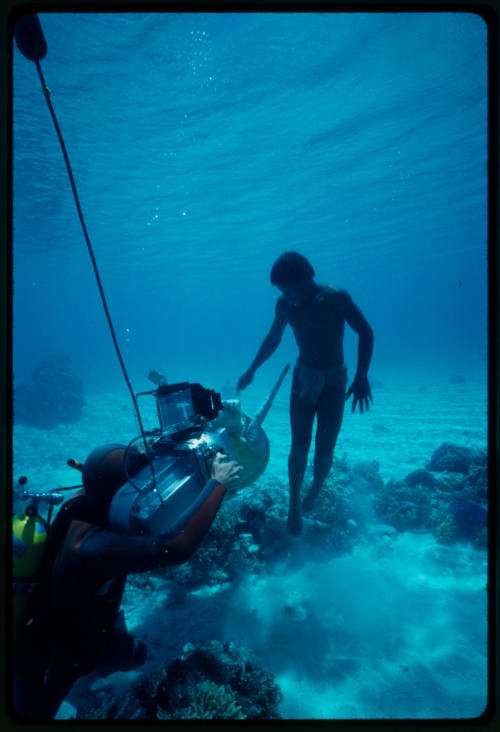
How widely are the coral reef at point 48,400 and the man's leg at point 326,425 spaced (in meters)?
16.5

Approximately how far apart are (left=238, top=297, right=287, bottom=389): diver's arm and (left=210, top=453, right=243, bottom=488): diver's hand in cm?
259

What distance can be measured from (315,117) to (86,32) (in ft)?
28.0

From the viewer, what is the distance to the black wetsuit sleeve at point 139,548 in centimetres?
172

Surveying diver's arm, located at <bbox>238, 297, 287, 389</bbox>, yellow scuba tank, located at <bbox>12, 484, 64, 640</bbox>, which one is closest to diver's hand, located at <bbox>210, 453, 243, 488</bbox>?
yellow scuba tank, located at <bbox>12, 484, 64, 640</bbox>

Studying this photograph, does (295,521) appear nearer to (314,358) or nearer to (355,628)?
(355,628)

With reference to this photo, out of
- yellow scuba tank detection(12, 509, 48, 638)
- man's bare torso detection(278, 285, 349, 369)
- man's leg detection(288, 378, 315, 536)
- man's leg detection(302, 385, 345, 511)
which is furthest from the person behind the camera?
man's leg detection(288, 378, 315, 536)

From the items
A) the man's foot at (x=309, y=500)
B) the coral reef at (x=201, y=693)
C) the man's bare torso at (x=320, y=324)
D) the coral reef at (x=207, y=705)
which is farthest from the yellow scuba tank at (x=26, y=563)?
the man's foot at (x=309, y=500)

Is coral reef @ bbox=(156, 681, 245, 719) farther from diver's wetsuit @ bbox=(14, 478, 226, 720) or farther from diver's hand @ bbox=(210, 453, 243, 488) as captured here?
diver's hand @ bbox=(210, 453, 243, 488)

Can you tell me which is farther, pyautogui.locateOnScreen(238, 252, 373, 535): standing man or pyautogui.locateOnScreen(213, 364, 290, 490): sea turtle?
pyautogui.locateOnScreen(213, 364, 290, 490): sea turtle

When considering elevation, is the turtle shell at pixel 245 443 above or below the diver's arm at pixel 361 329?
below

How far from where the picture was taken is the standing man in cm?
422

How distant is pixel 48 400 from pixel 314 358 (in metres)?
18.6

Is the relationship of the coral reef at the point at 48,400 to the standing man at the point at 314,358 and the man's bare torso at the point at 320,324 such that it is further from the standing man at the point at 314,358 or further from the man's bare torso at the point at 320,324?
the man's bare torso at the point at 320,324

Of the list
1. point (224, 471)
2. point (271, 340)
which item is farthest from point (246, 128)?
point (224, 471)
